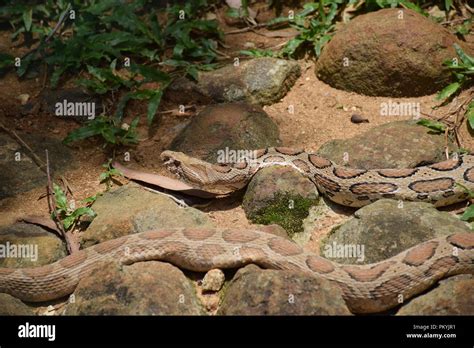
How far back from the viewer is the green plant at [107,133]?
8.10m

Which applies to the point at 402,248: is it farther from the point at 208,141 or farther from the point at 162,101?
the point at 162,101

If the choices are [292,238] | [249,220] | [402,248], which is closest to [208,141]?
[249,220]

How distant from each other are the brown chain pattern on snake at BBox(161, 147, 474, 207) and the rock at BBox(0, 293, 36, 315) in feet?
7.59

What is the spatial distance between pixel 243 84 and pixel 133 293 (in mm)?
4122

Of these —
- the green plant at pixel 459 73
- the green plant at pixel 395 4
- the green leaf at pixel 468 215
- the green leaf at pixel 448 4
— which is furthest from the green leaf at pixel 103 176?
the green leaf at pixel 448 4

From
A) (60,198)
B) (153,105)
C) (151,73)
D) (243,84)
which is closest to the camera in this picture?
(60,198)

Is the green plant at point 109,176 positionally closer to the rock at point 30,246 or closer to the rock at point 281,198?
the rock at point 30,246

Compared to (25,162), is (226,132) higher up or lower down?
higher up

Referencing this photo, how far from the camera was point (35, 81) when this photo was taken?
9.43 m

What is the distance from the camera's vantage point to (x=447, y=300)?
5129 millimetres

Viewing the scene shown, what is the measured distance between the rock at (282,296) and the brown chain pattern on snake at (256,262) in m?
0.32

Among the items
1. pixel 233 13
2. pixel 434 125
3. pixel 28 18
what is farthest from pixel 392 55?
pixel 28 18

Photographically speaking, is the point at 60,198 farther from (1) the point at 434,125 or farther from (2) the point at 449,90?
(2) the point at 449,90

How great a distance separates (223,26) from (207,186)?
154 inches
